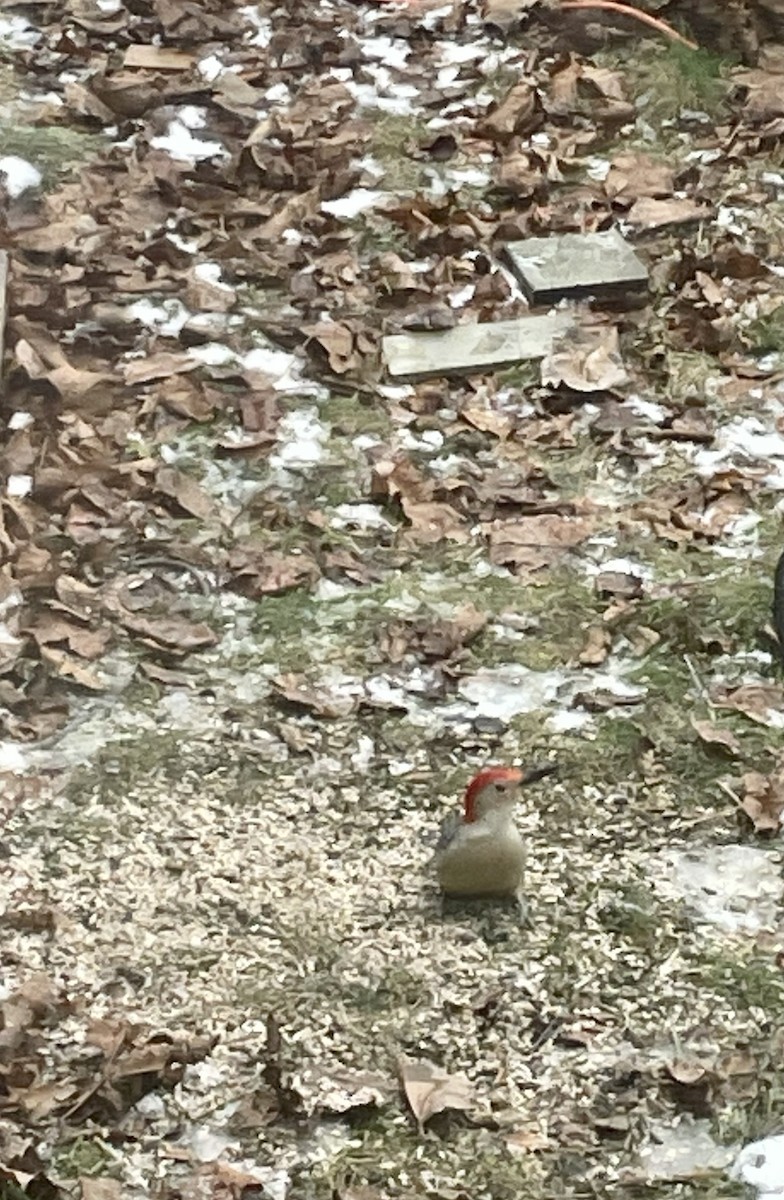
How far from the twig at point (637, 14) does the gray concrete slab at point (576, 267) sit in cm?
144

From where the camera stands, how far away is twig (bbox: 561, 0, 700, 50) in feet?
22.9

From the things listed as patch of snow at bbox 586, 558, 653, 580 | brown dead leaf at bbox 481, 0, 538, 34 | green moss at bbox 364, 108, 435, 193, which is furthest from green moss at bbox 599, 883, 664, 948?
brown dead leaf at bbox 481, 0, 538, 34

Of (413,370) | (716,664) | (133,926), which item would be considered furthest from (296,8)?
(133,926)

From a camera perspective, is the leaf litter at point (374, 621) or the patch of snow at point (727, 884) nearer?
the leaf litter at point (374, 621)

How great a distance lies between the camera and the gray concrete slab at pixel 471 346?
17.5ft

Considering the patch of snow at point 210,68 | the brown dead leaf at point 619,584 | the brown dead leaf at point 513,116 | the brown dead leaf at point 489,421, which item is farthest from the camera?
the patch of snow at point 210,68

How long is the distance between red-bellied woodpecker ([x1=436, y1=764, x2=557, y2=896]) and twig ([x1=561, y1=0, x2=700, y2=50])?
4132 mm

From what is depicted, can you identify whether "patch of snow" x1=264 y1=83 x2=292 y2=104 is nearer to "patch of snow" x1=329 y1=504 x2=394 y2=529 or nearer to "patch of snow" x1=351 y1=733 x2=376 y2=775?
"patch of snow" x1=329 y1=504 x2=394 y2=529

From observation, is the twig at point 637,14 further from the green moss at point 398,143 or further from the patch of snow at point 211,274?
the patch of snow at point 211,274

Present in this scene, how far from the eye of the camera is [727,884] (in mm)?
3836

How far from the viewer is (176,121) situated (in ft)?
21.6

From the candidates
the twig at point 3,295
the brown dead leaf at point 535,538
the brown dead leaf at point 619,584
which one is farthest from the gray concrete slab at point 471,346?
the twig at point 3,295

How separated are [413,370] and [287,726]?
1481 millimetres

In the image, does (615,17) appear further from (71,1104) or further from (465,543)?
(71,1104)
